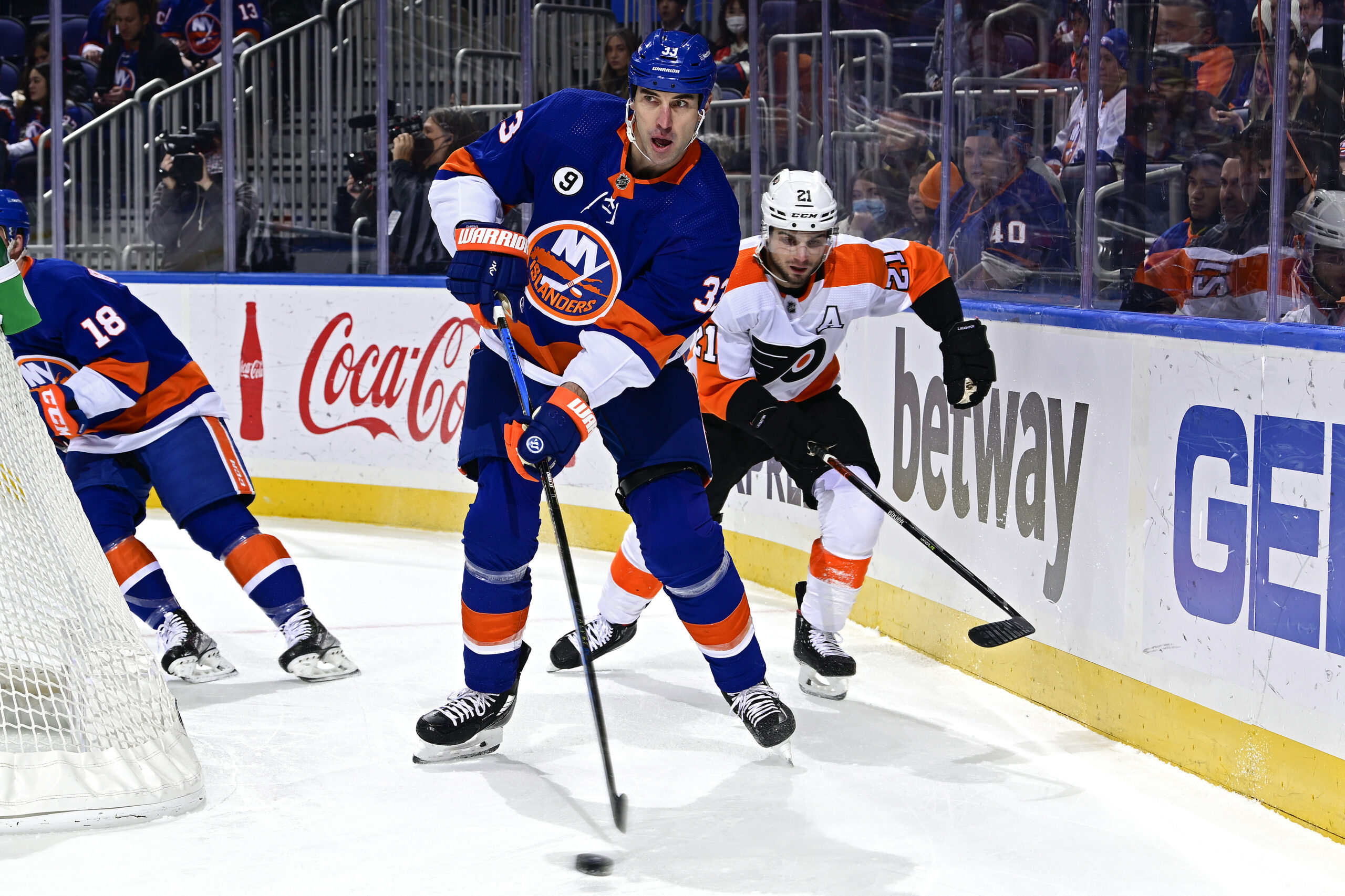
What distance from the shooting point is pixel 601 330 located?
2586mm

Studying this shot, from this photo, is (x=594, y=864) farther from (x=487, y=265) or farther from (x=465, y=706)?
(x=487, y=265)

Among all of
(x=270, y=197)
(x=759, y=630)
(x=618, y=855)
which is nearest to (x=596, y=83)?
(x=270, y=197)

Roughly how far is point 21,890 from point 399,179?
4069mm

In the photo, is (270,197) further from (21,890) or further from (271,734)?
(21,890)

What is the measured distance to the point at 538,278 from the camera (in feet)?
8.89

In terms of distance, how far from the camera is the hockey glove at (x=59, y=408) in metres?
3.15

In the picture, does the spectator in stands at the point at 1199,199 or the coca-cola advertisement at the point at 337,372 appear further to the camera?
the coca-cola advertisement at the point at 337,372

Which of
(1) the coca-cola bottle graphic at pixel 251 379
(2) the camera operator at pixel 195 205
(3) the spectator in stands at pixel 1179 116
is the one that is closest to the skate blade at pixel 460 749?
(3) the spectator in stands at pixel 1179 116

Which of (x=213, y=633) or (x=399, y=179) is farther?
(x=399, y=179)

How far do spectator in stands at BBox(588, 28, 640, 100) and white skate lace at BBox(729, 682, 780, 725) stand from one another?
3.27 metres

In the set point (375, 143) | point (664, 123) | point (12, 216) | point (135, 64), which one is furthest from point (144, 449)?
point (135, 64)

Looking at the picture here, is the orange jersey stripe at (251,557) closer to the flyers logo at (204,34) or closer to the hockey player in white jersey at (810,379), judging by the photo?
the hockey player in white jersey at (810,379)

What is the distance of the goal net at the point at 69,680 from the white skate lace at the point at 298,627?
2.39 feet

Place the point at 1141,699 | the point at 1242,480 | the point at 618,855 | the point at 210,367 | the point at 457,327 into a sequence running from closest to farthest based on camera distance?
the point at 618,855
the point at 1242,480
the point at 1141,699
the point at 457,327
the point at 210,367
